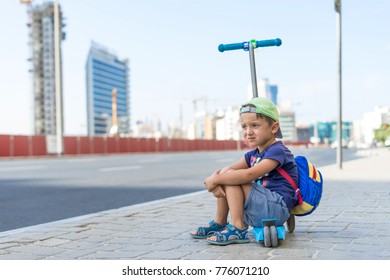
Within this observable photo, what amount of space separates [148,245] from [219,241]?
1.72ft

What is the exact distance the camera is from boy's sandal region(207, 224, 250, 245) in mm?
3605

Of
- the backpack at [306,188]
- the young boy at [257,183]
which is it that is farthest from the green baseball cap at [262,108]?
the backpack at [306,188]

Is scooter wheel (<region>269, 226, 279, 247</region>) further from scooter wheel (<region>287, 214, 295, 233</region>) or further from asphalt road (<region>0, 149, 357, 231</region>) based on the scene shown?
asphalt road (<region>0, 149, 357, 231</region>)

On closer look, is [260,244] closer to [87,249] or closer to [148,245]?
[148,245]

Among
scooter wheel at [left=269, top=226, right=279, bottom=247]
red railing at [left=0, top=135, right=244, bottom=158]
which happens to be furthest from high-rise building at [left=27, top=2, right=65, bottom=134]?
scooter wheel at [left=269, top=226, right=279, bottom=247]

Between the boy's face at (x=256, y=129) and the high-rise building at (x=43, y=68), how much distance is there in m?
154

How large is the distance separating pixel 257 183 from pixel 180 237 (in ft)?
2.55

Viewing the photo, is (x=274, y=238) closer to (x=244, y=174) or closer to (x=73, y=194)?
(x=244, y=174)

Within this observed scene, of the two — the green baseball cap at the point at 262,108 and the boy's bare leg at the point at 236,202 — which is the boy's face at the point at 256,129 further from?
the boy's bare leg at the point at 236,202

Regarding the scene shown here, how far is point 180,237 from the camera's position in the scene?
13.4 ft

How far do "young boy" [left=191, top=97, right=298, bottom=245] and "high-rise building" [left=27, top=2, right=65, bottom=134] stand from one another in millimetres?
154134

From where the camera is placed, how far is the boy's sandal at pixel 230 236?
142 inches

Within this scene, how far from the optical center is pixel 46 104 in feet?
502
